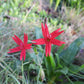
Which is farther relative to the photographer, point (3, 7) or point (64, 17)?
point (64, 17)

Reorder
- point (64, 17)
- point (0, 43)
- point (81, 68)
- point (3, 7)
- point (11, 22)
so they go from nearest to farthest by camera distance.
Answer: point (81, 68)
point (0, 43)
point (11, 22)
point (3, 7)
point (64, 17)

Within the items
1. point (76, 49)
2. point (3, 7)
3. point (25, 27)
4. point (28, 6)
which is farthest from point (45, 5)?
point (76, 49)

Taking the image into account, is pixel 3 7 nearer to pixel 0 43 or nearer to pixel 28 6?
pixel 28 6

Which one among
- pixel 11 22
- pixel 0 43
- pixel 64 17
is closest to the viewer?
pixel 0 43

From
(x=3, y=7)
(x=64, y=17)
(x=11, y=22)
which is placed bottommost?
(x=11, y=22)

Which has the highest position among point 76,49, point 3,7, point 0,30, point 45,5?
point 45,5

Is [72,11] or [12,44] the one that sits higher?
[72,11]

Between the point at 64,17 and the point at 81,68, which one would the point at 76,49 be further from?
the point at 64,17

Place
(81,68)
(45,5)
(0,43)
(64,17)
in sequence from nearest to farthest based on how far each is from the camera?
(81,68), (0,43), (64,17), (45,5)

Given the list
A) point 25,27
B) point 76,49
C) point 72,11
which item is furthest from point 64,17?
point 76,49
